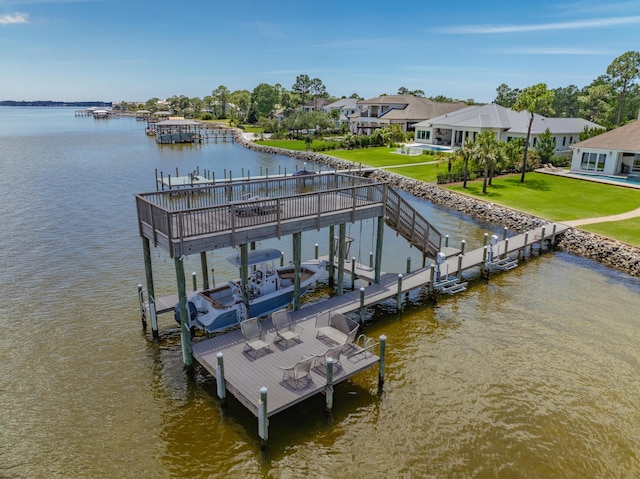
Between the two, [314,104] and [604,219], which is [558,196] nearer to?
[604,219]

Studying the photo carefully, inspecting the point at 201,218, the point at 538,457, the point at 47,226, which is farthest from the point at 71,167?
the point at 538,457

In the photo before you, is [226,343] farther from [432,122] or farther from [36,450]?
[432,122]

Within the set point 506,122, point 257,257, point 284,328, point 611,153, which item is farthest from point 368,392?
point 506,122

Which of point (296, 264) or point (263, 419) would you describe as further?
point (296, 264)

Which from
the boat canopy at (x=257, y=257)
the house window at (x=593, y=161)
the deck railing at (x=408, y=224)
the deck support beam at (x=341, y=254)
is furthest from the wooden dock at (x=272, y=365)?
the house window at (x=593, y=161)

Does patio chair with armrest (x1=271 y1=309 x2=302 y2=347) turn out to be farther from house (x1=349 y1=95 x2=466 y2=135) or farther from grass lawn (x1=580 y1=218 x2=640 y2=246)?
house (x1=349 y1=95 x2=466 y2=135)

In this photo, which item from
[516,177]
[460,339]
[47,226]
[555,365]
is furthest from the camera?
[516,177]

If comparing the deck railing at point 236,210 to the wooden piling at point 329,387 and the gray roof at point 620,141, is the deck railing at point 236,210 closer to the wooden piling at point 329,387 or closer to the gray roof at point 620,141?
the wooden piling at point 329,387
